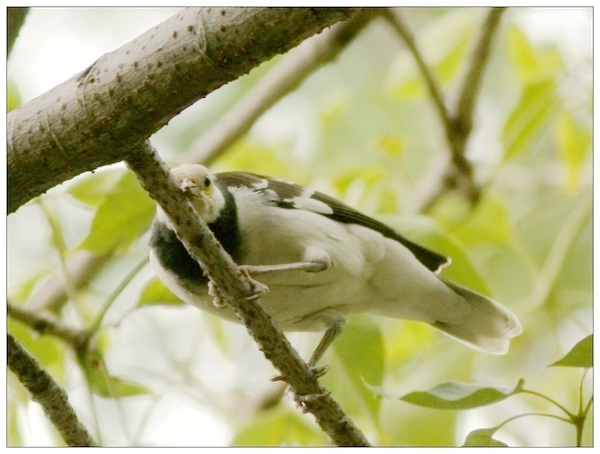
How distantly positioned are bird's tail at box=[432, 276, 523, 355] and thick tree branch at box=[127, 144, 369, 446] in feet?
1.26

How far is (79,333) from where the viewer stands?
1.27 meters

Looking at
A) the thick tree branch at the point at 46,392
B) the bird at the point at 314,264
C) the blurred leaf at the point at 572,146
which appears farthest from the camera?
the blurred leaf at the point at 572,146

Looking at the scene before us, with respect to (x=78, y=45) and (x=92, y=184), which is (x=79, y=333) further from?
(x=78, y=45)

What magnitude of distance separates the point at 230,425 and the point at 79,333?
32 centimetres

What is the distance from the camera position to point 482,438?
1.05m

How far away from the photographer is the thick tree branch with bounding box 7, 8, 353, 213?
78 cm

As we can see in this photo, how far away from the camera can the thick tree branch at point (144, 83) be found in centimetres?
78

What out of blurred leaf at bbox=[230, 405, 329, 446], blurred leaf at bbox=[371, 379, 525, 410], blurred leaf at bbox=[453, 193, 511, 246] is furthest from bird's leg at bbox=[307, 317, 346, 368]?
blurred leaf at bbox=[453, 193, 511, 246]

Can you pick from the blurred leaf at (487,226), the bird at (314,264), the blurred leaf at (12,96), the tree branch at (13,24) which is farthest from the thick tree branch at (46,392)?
the blurred leaf at (487,226)

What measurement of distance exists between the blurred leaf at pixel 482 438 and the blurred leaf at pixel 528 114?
0.69m

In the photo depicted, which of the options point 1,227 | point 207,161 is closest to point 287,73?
point 207,161

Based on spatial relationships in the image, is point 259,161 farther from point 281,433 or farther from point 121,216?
point 281,433

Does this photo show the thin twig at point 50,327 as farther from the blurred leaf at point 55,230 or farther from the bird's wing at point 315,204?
the bird's wing at point 315,204

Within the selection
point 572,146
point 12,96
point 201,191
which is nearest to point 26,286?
point 12,96
